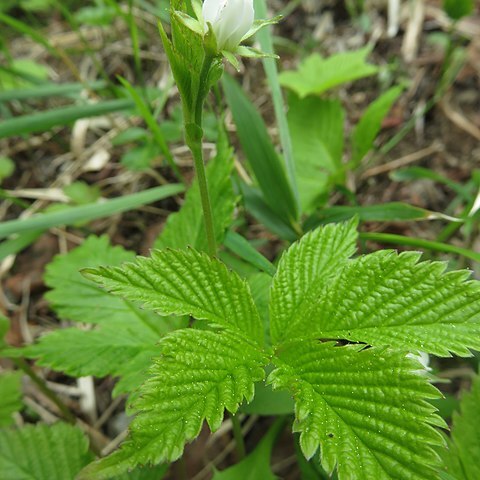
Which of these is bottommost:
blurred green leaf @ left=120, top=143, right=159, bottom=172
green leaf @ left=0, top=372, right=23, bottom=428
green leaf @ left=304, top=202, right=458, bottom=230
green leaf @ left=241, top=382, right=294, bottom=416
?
green leaf @ left=241, top=382, right=294, bottom=416

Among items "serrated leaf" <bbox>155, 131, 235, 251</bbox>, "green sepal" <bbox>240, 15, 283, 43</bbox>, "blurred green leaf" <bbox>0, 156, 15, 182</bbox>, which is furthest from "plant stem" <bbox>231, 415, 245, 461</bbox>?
"blurred green leaf" <bbox>0, 156, 15, 182</bbox>

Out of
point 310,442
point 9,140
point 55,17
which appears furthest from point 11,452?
point 55,17

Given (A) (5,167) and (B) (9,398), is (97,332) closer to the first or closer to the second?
(B) (9,398)

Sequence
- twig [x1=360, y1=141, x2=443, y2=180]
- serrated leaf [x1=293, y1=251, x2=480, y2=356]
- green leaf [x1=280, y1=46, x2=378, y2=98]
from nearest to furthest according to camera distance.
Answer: serrated leaf [x1=293, y1=251, x2=480, y2=356] < green leaf [x1=280, y1=46, x2=378, y2=98] < twig [x1=360, y1=141, x2=443, y2=180]

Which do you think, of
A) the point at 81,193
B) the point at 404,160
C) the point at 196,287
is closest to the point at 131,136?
the point at 81,193

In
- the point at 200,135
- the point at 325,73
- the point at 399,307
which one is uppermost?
the point at 200,135

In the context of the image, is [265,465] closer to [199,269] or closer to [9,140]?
[199,269]

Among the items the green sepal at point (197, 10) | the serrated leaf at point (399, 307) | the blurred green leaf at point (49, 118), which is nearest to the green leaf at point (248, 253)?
the serrated leaf at point (399, 307)

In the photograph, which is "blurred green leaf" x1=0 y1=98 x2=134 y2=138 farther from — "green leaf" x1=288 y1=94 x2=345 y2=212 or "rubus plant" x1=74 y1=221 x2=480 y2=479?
"rubus plant" x1=74 y1=221 x2=480 y2=479
